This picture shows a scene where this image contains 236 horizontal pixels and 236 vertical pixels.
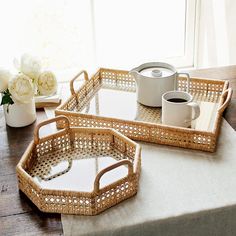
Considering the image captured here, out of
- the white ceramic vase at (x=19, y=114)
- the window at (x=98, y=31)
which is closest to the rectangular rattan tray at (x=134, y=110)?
the white ceramic vase at (x=19, y=114)

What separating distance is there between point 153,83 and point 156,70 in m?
0.06

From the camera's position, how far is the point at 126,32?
111 inches

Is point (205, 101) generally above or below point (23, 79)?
below

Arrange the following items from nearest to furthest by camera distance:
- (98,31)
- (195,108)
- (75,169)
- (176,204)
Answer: (176,204) < (75,169) < (195,108) < (98,31)

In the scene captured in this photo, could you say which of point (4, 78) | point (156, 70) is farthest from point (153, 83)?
point (4, 78)

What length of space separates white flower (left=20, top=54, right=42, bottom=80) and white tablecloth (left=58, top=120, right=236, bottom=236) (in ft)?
1.39

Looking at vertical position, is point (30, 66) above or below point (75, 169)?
above

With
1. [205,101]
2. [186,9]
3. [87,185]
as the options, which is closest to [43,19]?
[186,9]

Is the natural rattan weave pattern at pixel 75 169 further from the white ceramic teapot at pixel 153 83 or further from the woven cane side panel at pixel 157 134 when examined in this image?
the white ceramic teapot at pixel 153 83

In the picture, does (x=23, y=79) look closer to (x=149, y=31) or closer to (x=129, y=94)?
(x=129, y=94)

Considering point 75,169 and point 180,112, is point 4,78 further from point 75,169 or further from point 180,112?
point 180,112

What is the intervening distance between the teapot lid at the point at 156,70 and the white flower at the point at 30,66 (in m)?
0.33

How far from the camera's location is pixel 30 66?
1.37 m

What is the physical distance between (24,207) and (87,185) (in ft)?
0.52
